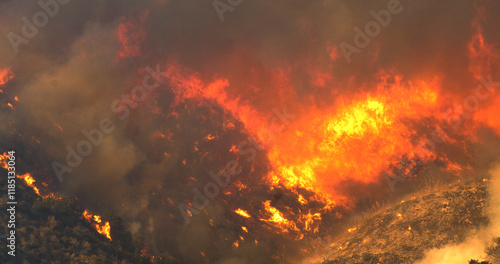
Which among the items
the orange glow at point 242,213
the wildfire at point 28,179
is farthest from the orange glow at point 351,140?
the wildfire at point 28,179

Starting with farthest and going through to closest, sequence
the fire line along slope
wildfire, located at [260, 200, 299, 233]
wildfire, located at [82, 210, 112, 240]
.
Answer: wildfire, located at [82, 210, 112, 240], wildfire, located at [260, 200, 299, 233], the fire line along slope

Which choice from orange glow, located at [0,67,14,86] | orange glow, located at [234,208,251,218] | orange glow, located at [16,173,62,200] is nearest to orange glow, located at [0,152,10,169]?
orange glow, located at [16,173,62,200]

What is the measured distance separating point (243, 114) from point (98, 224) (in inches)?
420

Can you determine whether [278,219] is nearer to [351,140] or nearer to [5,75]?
[351,140]

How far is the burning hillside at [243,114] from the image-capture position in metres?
12.2

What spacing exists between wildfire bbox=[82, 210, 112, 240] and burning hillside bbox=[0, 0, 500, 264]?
7 centimetres

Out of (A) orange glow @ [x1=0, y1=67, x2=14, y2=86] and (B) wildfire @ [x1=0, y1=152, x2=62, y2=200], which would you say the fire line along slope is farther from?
(A) orange glow @ [x1=0, y1=67, x2=14, y2=86]

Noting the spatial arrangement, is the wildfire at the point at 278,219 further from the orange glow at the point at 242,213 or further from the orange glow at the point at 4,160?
the orange glow at the point at 4,160

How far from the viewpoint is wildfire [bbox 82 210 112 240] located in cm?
1519

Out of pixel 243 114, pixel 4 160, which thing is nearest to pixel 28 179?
pixel 4 160

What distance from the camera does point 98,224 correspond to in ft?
50.4

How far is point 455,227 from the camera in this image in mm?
11273

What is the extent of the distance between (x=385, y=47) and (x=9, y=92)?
20.9m

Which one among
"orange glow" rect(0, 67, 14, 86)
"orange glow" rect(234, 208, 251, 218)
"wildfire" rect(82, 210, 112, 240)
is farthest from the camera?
"orange glow" rect(0, 67, 14, 86)
